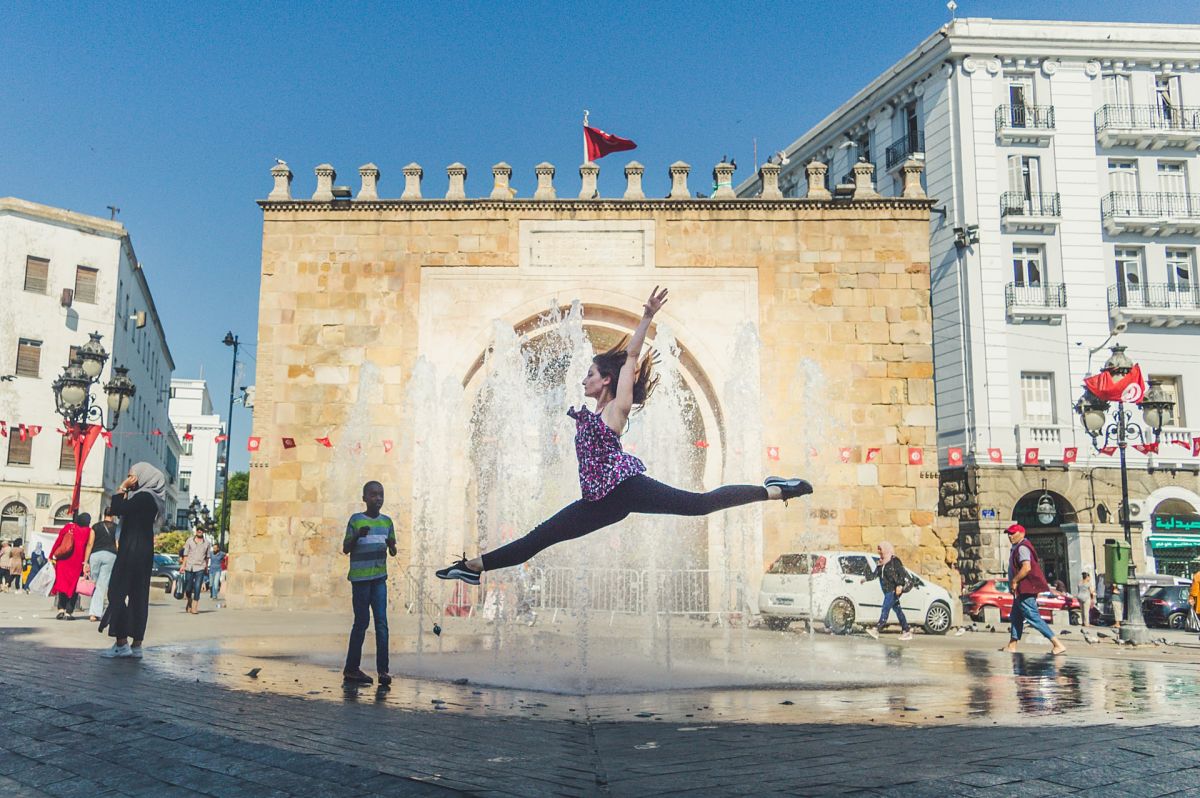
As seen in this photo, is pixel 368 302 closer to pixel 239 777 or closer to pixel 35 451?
pixel 239 777

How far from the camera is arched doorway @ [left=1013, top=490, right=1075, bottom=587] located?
82.8 feet

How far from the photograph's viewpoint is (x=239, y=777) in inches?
137

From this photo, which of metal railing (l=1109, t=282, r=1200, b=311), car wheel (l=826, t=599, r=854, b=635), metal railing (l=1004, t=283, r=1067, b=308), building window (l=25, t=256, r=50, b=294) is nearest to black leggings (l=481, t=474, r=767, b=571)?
car wheel (l=826, t=599, r=854, b=635)

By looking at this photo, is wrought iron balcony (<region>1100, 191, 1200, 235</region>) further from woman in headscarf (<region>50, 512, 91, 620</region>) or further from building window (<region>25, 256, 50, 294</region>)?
building window (<region>25, 256, 50, 294</region>)

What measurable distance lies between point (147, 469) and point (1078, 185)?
→ 87.2 feet

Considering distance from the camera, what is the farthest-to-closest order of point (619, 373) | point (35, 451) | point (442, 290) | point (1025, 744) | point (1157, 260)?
point (35, 451), point (1157, 260), point (442, 290), point (619, 373), point (1025, 744)

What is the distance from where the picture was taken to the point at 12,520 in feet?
102

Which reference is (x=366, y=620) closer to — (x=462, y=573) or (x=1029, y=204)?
(x=462, y=573)

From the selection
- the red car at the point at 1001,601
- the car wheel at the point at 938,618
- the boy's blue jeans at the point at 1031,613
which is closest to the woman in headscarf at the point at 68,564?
the boy's blue jeans at the point at 1031,613

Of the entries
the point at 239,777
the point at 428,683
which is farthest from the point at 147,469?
the point at 239,777

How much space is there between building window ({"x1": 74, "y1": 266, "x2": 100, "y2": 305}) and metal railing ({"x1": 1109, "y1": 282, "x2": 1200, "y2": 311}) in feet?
107

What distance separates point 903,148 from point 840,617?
1886 cm

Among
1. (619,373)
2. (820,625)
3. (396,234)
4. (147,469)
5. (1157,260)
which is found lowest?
(820,625)

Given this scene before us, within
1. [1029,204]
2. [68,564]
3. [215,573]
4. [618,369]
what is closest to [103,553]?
[68,564]
